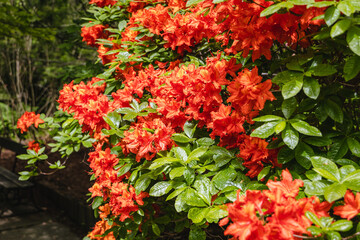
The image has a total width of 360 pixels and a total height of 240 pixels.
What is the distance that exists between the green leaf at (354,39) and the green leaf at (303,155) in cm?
37

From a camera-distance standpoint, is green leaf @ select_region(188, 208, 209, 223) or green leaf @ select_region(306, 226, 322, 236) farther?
green leaf @ select_region(188, 208, 209, 223)

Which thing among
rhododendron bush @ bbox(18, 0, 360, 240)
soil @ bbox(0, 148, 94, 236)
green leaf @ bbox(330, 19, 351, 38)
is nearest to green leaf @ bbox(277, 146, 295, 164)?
rhododendron bush @ bbox(18, 0, 360, 240)

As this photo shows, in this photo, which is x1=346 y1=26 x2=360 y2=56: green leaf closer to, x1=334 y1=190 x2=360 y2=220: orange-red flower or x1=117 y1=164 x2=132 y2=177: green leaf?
x1=334 y1=190 x2=360 y2=220: orange-red flower

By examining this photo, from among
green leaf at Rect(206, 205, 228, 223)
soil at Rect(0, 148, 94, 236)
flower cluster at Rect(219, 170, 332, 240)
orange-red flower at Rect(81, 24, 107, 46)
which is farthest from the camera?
soil at Rect(0, 148, 94, 236)

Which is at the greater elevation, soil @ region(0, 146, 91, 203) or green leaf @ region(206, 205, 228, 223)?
green leaf @ region(206, 205, 228, 223)

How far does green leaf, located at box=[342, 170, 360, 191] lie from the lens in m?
0.92

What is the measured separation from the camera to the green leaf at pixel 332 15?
35.5 inches

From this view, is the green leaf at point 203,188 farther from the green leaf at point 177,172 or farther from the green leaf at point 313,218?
the green leaf at point 313,218

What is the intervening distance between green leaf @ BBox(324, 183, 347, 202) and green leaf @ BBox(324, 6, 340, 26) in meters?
0.45

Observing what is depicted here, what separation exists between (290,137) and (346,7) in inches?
16.4

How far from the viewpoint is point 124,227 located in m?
1.79

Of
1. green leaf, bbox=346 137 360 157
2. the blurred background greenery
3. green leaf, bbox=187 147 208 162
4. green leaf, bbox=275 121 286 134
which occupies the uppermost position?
green leaf, bbox=275 121 286 134

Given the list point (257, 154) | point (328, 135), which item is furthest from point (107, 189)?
point (328, 135)

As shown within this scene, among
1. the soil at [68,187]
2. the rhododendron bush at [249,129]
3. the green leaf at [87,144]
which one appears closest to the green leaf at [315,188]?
the rhododendron bush at [249,129]
